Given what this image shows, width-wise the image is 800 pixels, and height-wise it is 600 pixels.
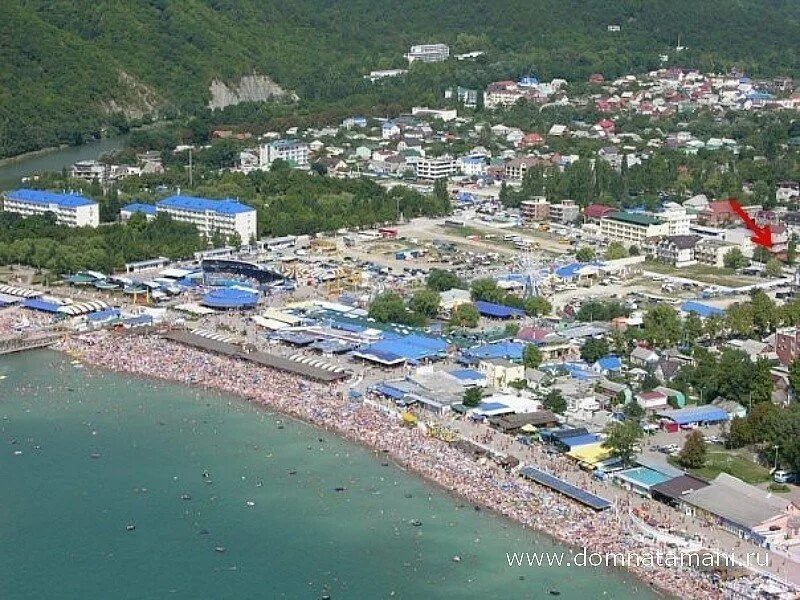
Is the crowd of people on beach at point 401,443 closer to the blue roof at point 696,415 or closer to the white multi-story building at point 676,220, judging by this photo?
the blue roof at point 696,415

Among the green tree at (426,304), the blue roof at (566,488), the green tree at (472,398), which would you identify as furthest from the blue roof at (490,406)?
the green tree at (426,304)

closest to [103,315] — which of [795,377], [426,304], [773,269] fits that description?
[426,304]

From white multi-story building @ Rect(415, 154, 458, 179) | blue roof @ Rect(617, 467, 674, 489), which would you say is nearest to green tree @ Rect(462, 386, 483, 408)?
blue roof @ Rect(617, 467, 674, 489)

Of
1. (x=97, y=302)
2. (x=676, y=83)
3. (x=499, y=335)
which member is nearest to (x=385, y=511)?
(x=499, y=335)

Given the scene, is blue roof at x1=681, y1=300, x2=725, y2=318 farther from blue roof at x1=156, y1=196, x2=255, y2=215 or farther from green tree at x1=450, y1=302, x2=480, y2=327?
blue roof at x1=156, y1=196, x2=255, y2=215

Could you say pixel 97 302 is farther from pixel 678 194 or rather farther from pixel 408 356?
pixel 678 194

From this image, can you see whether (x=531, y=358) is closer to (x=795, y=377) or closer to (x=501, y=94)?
(x=795, y=377)

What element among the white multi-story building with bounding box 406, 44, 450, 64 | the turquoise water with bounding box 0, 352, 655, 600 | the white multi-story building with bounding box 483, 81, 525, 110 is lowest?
the turquoise water with bounding box 0, 352, 655, 600
